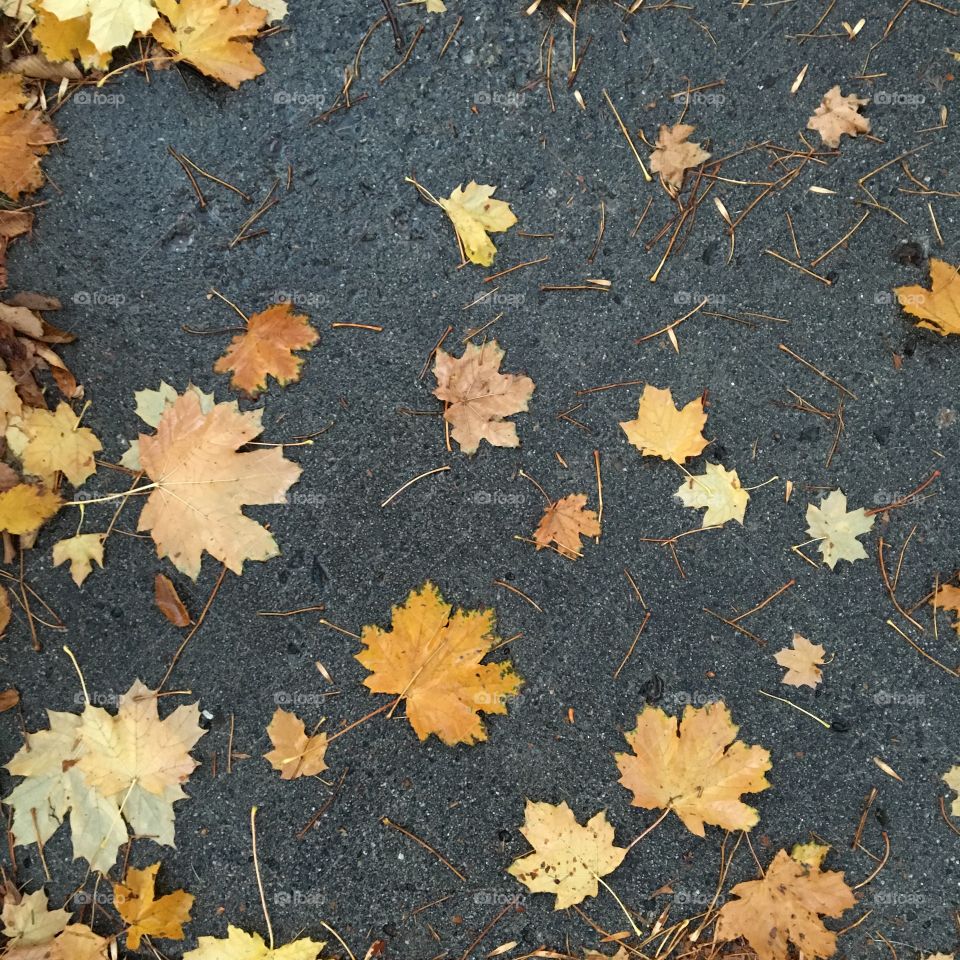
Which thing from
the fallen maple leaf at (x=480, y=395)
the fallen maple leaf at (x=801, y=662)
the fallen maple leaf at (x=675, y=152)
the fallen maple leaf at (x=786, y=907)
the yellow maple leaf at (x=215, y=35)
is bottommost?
the fallen maple leaf at (x=786, y=907)

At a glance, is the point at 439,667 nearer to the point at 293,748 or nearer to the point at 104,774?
the point at 293,748

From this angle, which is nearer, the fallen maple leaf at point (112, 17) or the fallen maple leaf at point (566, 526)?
the fallen maple leaf at point (112, 17)

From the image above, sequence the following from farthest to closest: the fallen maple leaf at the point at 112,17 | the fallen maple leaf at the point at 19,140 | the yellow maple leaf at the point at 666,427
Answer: the yellow maple leaf at the point at 666,427
the fallen maple leaf at the point at 19,140
the fallen maple leaf at the point at 112,17

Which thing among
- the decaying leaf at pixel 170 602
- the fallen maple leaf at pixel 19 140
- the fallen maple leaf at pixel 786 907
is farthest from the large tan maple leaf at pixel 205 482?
the fallen maple leaf at pixel 786 907

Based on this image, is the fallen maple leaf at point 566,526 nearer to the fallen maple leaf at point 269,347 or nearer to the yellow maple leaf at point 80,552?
the fallen maple leaf at point 269,347

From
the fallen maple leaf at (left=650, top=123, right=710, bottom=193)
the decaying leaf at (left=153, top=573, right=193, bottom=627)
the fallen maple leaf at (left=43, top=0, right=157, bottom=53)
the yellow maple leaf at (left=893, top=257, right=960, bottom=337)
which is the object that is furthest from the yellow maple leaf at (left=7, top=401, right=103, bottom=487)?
the yellow maple leaf at (left=893, top=257, right=960, bottom=337)

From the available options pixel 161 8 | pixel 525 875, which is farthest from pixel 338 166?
pixel 525 875

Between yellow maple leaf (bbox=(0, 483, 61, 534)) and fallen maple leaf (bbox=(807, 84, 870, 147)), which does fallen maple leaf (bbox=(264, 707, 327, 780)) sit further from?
Answer: fallen maple leaf (bbox=(807, 84, 870, 147))
